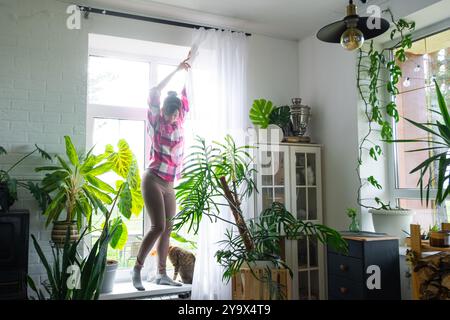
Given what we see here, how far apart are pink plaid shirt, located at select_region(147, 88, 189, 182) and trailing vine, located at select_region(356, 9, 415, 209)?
1.54 meters

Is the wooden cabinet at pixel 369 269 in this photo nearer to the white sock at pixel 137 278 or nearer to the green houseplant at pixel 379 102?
the green houseplant at pixel 379 102

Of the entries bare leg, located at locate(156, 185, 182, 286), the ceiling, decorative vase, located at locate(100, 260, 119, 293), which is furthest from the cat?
the ceiling

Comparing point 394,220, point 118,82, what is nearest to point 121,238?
point 118,82

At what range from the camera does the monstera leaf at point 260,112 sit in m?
3.36

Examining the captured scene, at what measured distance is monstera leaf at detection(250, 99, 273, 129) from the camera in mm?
3361

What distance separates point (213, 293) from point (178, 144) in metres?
1.27

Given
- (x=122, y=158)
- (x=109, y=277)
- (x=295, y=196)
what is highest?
(x=122, y=158)

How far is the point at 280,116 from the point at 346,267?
1.42 metres

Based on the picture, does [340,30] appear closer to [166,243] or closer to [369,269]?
[369,269]

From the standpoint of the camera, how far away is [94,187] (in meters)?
2.84

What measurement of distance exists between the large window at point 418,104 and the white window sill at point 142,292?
1.93m

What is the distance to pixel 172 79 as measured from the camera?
354cm

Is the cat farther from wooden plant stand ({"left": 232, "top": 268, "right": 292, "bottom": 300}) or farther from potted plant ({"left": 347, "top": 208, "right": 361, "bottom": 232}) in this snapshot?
potted plant ({"left": 347, "top": 208, "right": 361, "bottom": 232})
